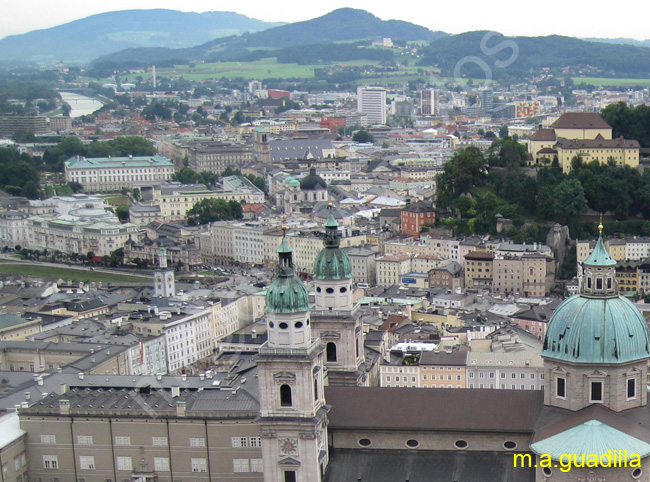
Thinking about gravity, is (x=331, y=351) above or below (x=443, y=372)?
above

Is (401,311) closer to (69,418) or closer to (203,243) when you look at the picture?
(69,418)

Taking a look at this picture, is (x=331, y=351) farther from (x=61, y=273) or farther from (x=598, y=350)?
(x=61, y=273)

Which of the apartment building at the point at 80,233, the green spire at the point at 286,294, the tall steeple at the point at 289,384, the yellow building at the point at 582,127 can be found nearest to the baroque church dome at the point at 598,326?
the tall steeple at the point at 289,384

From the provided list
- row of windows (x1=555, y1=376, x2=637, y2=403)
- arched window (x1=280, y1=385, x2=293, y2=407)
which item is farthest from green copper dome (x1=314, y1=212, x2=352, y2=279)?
row of windows (x1=555, y1=376, x2=637, y2=403)

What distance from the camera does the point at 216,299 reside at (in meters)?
85.3

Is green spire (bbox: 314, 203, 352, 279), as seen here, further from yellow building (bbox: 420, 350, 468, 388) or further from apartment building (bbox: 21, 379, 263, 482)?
yellow building (bbox: 420, 350, 468, 388)

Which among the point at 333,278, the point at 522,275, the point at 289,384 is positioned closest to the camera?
the point at 289,384

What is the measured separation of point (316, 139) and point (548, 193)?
88.8 metres

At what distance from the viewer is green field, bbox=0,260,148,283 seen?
11000 centimetres

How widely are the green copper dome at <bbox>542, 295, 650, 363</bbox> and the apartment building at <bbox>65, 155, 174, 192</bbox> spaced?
134 metres

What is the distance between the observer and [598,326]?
40.6m

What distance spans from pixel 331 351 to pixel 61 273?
70.6 meters

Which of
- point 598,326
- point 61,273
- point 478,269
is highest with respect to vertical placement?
point 598,326

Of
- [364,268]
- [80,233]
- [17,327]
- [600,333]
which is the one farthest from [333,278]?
[80,233]
